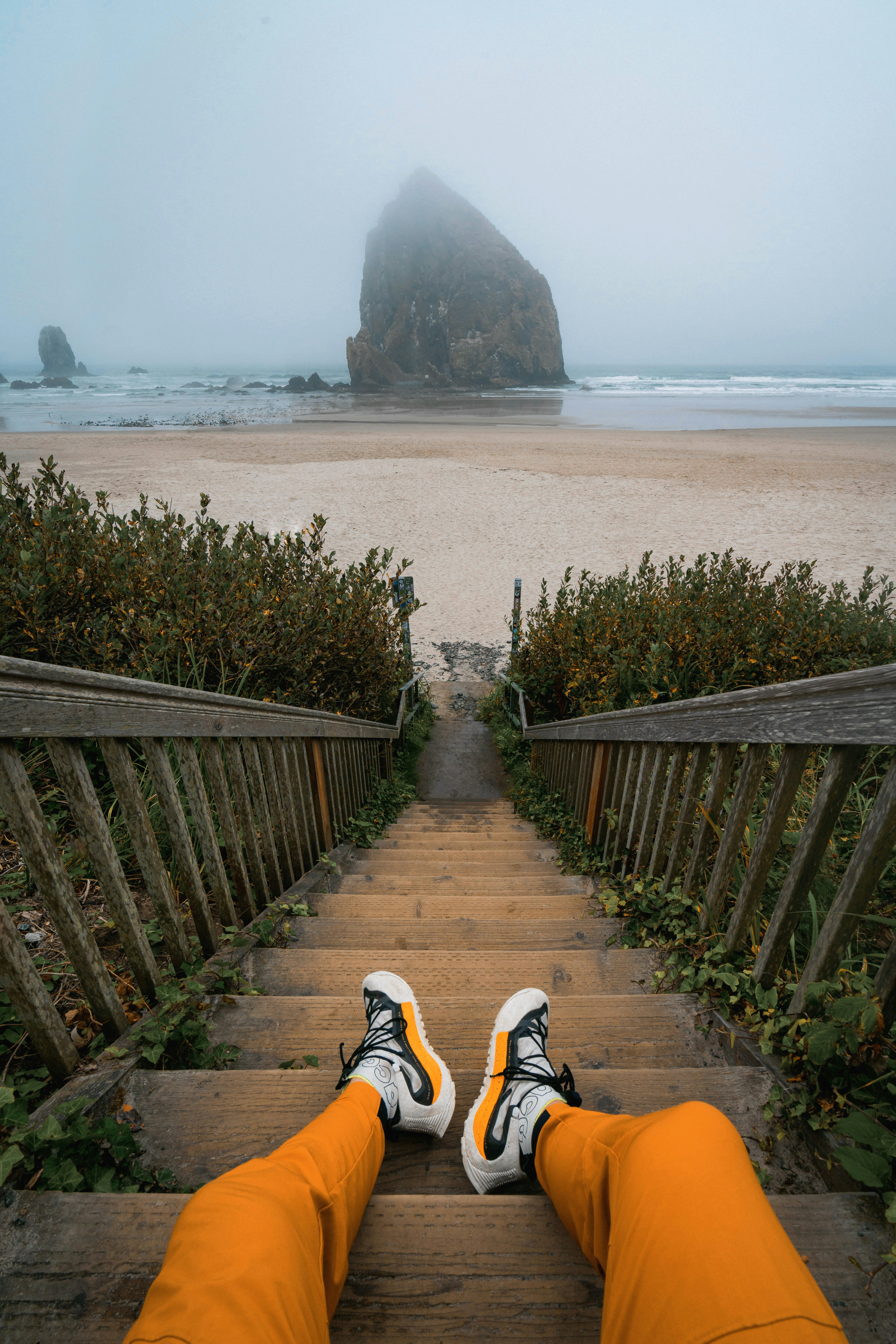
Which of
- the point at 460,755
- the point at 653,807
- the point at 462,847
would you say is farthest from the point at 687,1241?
the point at 460,755

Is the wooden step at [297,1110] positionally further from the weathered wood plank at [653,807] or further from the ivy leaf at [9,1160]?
the weathered wood plank at [653,807]

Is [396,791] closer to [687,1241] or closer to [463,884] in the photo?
[463,884]

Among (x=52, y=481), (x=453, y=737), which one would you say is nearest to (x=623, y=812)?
(x=52, y=481)

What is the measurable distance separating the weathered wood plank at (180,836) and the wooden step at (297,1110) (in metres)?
0.47

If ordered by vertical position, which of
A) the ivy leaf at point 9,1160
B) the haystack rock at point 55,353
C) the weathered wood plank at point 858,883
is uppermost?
the haystack rock at point 55,353

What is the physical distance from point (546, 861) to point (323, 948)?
78.4 inches

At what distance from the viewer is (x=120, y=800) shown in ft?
5.06

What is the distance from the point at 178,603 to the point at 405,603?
3.52m

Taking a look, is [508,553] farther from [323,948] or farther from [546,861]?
[323,948]

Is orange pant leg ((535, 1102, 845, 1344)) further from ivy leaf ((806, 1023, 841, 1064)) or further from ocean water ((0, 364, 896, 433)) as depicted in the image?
ocean water ((0, 364, 896, 433))

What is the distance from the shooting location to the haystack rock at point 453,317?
266ft

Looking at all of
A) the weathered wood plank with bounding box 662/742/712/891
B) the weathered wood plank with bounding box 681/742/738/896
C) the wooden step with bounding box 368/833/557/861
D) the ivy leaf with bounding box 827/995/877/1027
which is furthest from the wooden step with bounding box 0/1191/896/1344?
the wooden step with bounding box 368/833/557/861

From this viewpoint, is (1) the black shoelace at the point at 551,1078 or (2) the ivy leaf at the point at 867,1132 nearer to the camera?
(2) the ivy leaf at the point at 867,1132

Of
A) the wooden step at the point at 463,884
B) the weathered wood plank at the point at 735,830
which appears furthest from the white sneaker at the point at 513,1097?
the wooden step at the point at 463,884
